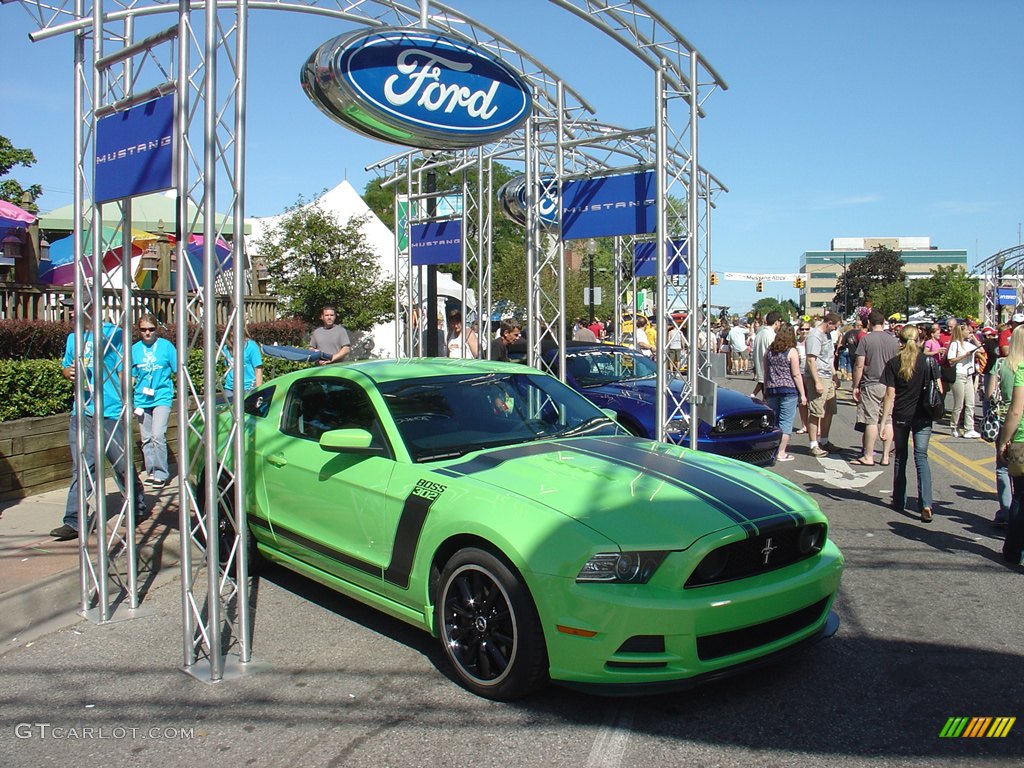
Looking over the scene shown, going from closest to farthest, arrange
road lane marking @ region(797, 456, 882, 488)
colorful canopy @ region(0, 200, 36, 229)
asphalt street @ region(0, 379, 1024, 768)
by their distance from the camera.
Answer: asphalt street @ region(0, 379, 1024, 768), road lane marking @ region(797, 456, 882, 488), colorful canopy @ region(0, 200, 36, 229)

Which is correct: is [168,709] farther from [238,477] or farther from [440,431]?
[440,431]

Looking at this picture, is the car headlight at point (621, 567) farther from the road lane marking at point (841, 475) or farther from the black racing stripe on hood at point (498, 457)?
the road lane marking at point (841, 475)

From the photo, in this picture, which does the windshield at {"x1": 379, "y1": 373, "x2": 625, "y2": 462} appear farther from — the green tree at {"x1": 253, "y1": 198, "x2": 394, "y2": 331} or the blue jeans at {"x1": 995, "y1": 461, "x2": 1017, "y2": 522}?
the green tree at {"x1": 253, "y1": 198, "x2": 394, "y2": 331}

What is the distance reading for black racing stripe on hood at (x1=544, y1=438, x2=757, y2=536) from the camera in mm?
4059

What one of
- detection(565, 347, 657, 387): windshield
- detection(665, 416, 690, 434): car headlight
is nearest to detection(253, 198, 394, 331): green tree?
detection(565, 347, 657, 387): windshield

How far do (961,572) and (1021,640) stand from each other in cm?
142

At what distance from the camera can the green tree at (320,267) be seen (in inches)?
754

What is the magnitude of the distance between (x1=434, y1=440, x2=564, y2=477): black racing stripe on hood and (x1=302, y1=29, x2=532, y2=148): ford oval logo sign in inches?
136

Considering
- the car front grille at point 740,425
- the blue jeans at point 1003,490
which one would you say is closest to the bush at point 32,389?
the car front grille at point 740,425

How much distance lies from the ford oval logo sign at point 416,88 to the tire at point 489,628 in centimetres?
424

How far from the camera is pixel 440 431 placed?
5.12 m

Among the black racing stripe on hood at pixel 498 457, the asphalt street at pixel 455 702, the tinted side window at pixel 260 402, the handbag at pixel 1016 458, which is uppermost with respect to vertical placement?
the tinted side window at pixel 260 402

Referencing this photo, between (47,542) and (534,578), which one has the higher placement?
(534,578)


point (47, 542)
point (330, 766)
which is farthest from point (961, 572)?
point (47, 542)
